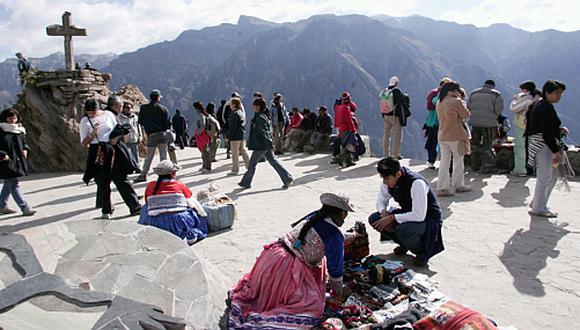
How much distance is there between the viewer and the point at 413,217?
12.8 ft

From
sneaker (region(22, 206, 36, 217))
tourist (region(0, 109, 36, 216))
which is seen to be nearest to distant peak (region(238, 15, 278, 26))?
tourist (region(0, 109, 36, 216))

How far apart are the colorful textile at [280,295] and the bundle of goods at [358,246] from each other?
797 mm

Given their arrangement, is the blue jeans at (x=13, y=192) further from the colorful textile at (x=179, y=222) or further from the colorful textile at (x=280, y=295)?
the colorful textile at (x=280, y=295)

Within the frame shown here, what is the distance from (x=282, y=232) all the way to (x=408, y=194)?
1.86 m

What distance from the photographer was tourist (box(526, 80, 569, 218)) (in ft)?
16.7

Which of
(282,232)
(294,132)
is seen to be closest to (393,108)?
(294,132)

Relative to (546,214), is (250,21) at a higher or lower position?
higher

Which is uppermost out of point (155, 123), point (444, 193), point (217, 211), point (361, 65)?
point (361, 65)

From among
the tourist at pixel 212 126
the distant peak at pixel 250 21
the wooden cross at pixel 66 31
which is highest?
the distant peak at pixel 250 21

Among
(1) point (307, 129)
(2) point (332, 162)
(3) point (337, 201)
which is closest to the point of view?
(3) point (337, 201)

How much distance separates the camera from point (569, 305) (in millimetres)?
3283

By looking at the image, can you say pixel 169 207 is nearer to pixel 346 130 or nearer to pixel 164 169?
pixel 164 169

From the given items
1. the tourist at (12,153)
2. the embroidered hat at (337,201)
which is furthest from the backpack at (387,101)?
the tourist at (12,153)

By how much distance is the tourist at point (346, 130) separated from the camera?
9320 millimetres
